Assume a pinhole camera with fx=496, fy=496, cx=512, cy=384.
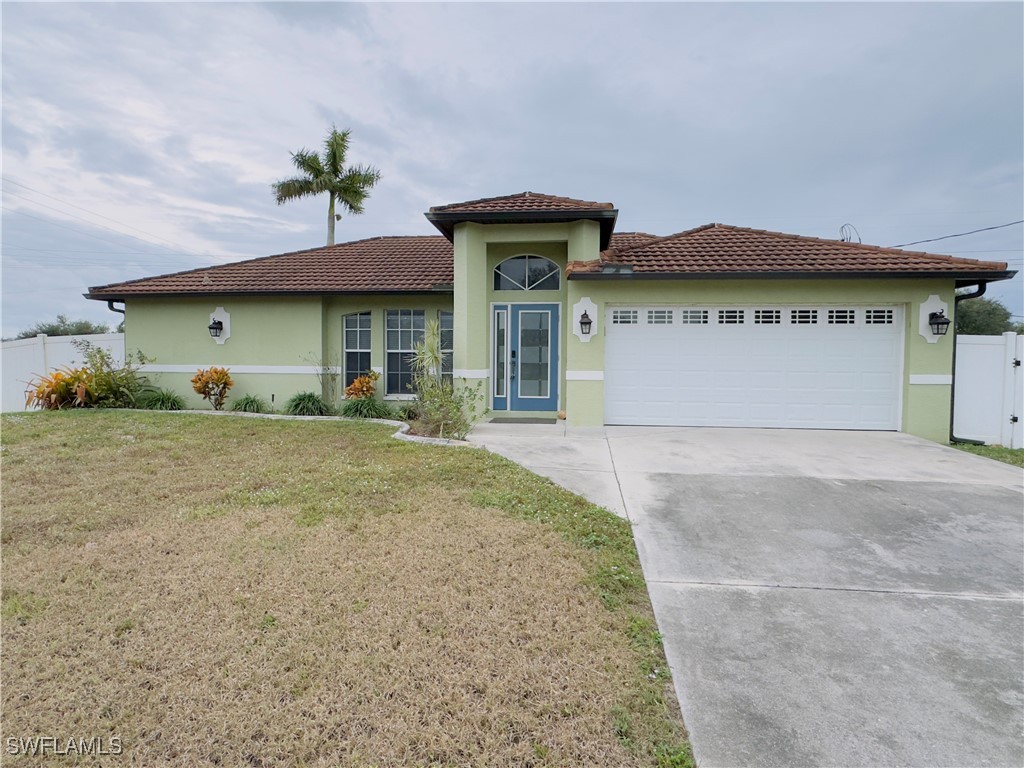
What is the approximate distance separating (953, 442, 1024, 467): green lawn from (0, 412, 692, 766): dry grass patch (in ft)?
24.9

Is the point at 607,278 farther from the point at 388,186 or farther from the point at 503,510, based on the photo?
the point at 388,186

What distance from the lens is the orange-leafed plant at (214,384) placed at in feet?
38.7

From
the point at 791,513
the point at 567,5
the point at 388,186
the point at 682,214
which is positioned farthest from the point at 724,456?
the point at 682,214

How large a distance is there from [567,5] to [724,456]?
9722 millimetres

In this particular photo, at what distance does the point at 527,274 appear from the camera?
36.4 feet

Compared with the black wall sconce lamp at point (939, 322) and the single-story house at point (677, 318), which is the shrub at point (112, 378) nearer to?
the single-story house at point (677, 318)

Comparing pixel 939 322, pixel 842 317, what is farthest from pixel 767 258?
pixel 939 322

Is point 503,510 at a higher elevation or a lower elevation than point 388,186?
lower

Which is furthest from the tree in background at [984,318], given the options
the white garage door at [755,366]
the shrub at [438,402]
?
the shrub at [438,402]

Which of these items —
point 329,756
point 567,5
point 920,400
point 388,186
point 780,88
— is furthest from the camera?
point 388,186

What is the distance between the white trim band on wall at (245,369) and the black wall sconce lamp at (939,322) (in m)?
12.6

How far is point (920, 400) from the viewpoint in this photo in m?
9.54

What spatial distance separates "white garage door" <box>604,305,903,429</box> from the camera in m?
9.80

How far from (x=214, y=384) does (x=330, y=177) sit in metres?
12.8
